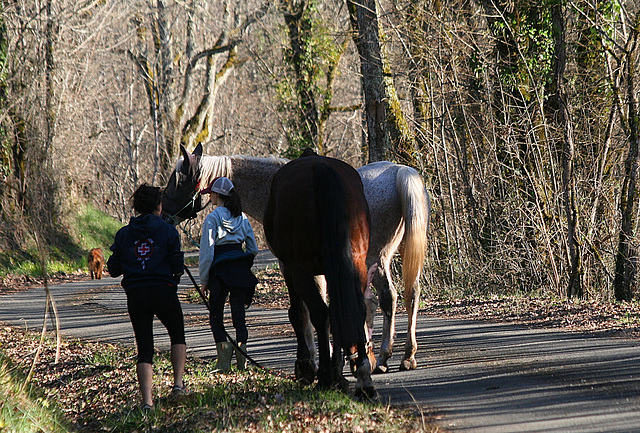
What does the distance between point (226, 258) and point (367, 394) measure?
2480 mm

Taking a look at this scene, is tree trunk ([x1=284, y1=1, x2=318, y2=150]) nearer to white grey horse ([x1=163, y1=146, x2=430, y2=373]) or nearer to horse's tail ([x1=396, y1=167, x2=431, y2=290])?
white grey horse ([x1=163, y1=146, x2=430, y2=373])


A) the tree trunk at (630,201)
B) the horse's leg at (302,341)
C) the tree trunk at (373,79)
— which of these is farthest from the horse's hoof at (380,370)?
the tree trunk at (373,79)

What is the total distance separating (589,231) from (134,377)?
915cm

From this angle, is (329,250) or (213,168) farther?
(213,168)

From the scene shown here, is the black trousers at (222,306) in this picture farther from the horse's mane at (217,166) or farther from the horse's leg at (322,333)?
the horse's leg at (322,333)

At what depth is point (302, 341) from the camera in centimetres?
637

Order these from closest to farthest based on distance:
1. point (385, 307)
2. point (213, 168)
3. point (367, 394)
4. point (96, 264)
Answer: point (367, 394) → point (385, 307) → point (213, 168) → point (96, 264)

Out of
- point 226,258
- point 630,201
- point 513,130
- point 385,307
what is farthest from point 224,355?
point 513,130

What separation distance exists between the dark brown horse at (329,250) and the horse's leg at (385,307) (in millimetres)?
1249

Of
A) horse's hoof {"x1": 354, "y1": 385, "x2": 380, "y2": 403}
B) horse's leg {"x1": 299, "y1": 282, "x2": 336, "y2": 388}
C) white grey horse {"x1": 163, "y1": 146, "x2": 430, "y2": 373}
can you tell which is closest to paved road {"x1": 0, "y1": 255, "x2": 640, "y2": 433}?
horse's hoof {"x1": 354, "y1": 385, "x2": 380, "y2": 403}

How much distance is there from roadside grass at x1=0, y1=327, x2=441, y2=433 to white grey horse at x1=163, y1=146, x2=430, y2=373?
1398 mm

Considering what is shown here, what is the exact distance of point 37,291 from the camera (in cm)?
1933

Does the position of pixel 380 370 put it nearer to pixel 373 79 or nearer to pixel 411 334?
pixel 411 334

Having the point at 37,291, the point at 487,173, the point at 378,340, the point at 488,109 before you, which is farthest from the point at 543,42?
the point at 37,291
